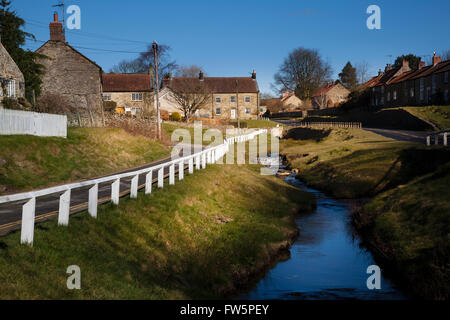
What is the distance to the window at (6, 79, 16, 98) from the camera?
31.6 m

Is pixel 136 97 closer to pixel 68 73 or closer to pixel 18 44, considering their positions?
pixel 68 73

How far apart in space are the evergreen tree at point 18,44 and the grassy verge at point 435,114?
3858 cm

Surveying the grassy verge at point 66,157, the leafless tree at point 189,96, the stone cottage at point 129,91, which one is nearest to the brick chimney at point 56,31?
the grassy verge at point 66,157

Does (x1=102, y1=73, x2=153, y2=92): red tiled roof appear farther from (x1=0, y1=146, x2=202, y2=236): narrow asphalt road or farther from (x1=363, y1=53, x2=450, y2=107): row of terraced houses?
(x1=0, y1=146, x2=202, y2=236): narrow asphalt road

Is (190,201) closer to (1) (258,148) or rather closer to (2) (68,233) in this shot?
(2) (68,233)

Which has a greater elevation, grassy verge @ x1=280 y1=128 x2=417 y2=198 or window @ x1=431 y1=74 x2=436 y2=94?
window @ x1=431 y1=74 x2=436 y2=94

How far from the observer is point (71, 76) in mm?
49312

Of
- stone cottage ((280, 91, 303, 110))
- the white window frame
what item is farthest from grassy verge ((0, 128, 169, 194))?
stone cottage ((280, 91, 303, 110))

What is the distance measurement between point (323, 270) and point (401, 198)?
7.88 metres

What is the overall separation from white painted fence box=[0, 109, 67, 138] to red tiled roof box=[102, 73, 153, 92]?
1897 inches

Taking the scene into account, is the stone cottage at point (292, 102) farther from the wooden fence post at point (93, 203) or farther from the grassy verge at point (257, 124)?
the wooden fence post at point (93, 203)

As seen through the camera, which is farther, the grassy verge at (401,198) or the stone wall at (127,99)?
the stone wall at (127,99)

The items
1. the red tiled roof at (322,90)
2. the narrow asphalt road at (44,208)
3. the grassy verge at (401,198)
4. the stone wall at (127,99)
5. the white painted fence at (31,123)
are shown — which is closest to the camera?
the narrow asphalt road at (44,208)

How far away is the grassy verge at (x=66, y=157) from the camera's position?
19281 mm
